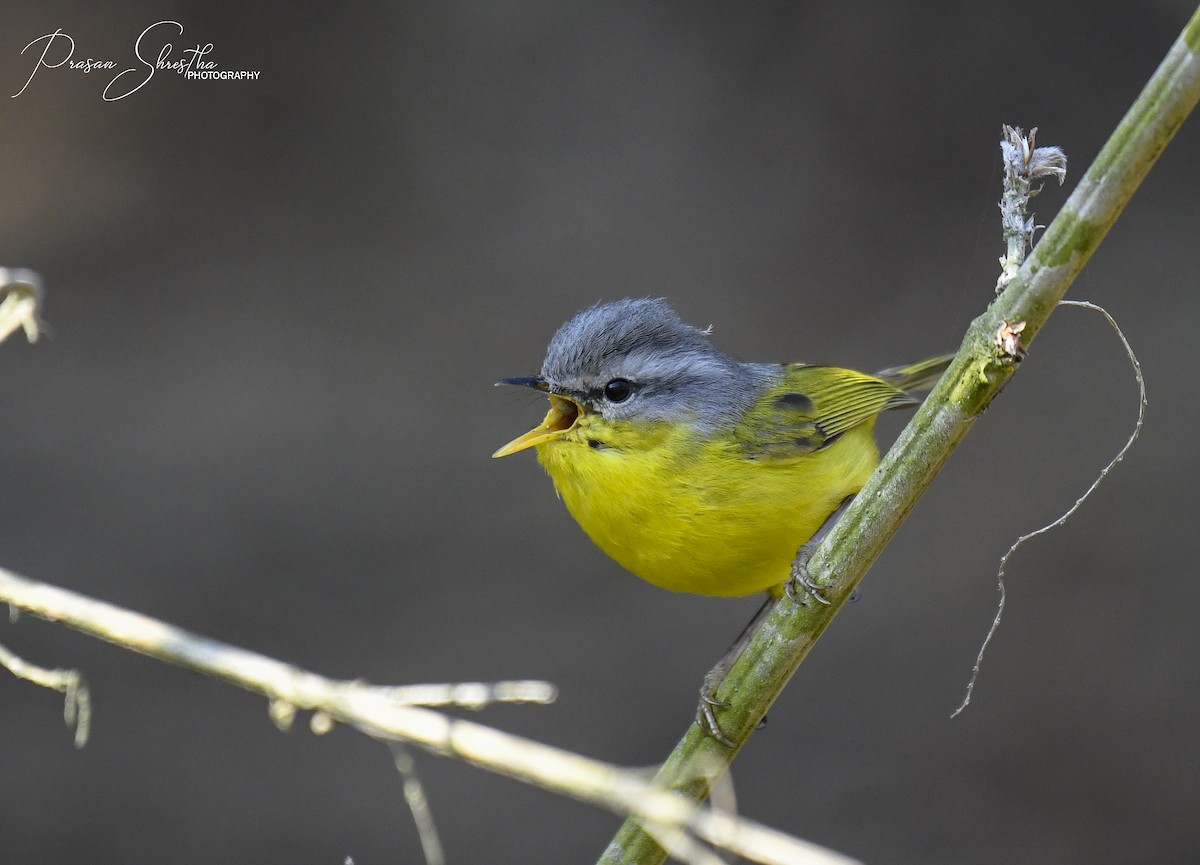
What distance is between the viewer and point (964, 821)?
6.04 meters

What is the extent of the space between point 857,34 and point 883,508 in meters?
4.27

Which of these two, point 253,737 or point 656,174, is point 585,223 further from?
point 253,737

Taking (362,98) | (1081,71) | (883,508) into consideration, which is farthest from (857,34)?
(883,508)

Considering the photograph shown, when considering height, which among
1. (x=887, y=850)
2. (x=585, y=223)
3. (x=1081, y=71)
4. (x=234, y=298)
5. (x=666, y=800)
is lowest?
(x=887, y=850)

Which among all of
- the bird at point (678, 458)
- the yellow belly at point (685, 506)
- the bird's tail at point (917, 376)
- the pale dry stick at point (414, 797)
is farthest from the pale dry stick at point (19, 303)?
the bird's tail at point (917, 376)

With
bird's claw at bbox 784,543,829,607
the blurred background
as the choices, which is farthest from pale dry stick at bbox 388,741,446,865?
the blurred background

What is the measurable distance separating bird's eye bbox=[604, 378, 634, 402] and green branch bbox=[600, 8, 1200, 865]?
42.5 inches

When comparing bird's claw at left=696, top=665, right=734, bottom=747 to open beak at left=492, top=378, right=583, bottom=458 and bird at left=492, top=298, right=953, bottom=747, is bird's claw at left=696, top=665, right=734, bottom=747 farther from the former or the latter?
open beak at left=492, top=378, right=583, bottom=458

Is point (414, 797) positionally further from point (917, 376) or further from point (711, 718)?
point (917, 376)

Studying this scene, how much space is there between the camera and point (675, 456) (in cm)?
333

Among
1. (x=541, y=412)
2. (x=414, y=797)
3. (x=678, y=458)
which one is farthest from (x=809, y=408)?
(x=414, y=797)

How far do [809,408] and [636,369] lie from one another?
762mm

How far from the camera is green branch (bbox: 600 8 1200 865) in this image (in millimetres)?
1873

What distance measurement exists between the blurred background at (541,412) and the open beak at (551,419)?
2.33m
